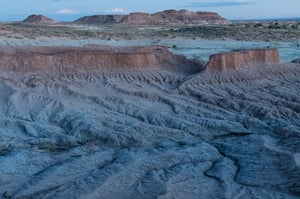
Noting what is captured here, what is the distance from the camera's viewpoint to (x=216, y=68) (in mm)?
14797

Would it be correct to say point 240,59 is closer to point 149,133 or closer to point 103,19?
point 149,133

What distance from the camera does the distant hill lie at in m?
110

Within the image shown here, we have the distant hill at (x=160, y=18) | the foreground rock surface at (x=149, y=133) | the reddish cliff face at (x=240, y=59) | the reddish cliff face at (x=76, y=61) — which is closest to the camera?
the foreground rock surface at (x=149, y=133)

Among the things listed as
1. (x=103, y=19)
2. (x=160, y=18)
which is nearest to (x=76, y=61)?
(x=160, y=18)

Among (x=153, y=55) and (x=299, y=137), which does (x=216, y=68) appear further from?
(x=299, y=137)

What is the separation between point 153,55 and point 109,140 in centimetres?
545

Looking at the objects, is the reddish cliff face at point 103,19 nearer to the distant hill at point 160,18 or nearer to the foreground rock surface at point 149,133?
the distant hill at point 160,18

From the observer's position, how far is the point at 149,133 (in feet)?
35.7

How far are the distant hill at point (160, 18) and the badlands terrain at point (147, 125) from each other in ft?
306

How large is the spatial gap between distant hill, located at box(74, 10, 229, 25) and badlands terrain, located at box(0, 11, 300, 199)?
306ft

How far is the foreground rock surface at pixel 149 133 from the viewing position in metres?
8.08

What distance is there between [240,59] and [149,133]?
541 centimetres

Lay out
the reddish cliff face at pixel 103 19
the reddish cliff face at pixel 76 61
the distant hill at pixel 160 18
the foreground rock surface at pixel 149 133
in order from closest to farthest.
Result: the foreground rock surface at pixel 149 133 → the reddish cliff face at pixel 76 61 → the distant hill at pixel 160 18 → the reddish cliff face at pixel 103 19

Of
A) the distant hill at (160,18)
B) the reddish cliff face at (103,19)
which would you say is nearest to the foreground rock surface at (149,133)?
the distant hill at (160,18)
